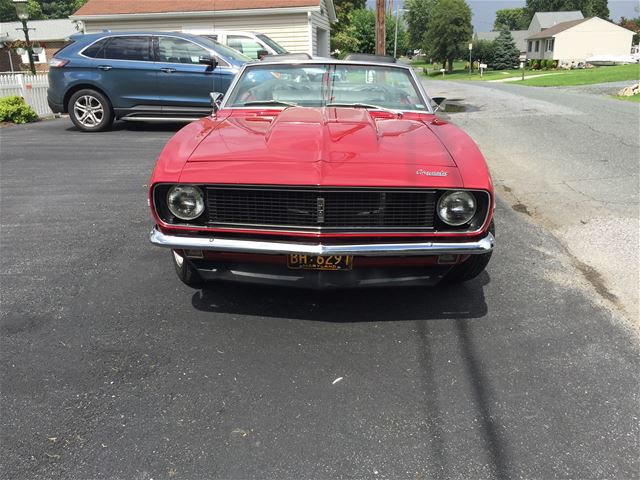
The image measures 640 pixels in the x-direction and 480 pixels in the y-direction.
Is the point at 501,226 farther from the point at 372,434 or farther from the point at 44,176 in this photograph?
the point at 44,176

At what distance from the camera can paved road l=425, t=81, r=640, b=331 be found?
14.3 feet

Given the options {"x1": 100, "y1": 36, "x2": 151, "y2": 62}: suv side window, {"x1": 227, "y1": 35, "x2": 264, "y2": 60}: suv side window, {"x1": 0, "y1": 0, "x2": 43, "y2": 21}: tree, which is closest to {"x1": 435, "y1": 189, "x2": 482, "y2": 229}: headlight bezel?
{"x1": 100, "y1": 36, "x2": 151, "y2": 62}: suv side window

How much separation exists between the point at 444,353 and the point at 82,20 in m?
20.3

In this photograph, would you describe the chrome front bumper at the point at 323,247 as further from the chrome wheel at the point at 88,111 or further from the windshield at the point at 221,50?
the chrome wheel at the point at 88,111

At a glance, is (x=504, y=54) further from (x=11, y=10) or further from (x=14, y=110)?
(x=11, y=10)

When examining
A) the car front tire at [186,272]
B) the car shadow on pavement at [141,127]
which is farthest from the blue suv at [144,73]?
the car front tire at [186,272]

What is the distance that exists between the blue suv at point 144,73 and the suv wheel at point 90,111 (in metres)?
0.02

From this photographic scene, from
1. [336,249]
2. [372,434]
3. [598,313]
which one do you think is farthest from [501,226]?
[372,434]

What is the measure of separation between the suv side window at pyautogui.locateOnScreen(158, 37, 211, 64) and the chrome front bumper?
760 cm

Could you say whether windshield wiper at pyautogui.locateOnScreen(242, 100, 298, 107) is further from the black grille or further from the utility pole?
the utility pole

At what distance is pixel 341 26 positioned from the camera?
37.5 m

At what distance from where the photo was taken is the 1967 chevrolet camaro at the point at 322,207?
2879 mm

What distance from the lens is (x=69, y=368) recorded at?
9.52ft

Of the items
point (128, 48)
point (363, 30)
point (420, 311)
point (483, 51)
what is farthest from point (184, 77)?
point (483, 51)
